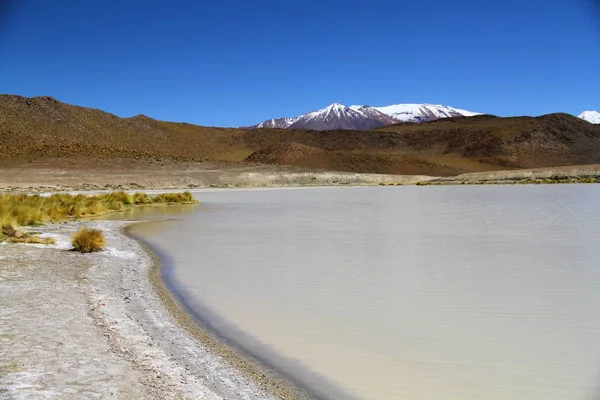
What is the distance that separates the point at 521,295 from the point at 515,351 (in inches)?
73.5

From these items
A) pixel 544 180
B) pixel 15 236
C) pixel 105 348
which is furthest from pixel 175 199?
pixel 544 180

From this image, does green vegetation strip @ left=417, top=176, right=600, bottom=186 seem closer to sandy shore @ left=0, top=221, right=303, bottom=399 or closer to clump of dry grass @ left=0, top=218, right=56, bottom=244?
clump of dry grass @ left=0, top=218, right=56, bottom=244

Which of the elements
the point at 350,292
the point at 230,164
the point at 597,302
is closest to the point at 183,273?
the point at 350,292

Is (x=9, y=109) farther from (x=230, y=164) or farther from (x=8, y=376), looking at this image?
(x=8, y=376)

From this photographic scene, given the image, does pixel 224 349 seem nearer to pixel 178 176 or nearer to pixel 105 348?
pixel 105 348

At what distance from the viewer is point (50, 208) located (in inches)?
618

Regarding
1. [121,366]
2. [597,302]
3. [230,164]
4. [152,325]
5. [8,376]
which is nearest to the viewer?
[8,376]

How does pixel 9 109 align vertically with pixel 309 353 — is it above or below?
above

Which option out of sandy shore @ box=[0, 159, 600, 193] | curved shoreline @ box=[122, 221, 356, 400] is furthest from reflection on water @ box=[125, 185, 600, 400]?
sandy shore @ box=[0, 159, 600, 193]

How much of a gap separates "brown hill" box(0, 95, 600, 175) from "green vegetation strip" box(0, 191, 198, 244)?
2422 centimetres

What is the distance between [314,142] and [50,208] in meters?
80.9

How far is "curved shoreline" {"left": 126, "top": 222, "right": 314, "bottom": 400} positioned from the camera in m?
3.79

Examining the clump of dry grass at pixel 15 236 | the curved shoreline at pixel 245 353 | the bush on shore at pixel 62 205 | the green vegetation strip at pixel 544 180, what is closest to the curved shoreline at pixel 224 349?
the curved shoreline at pixel 245 353

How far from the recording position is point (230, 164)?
50000mm
